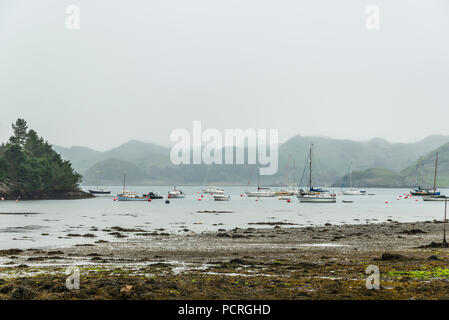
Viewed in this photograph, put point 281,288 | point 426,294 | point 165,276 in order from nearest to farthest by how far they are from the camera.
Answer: point 426,294, point 281,288, point 165,276

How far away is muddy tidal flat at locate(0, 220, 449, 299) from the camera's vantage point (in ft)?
64.5

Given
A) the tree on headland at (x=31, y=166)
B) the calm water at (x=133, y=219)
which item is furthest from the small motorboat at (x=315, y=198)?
the tree on headland at (x=31, y=166)

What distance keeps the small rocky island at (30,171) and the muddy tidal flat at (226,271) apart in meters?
143

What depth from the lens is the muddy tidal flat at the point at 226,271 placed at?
19.7m

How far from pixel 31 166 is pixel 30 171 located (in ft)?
9.20

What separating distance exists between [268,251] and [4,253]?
66.6 ft

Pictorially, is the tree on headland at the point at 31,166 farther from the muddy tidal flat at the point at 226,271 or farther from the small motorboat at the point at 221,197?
the muddy tidal flat at the point at 226,271

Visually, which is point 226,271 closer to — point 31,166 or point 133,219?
point 133,219

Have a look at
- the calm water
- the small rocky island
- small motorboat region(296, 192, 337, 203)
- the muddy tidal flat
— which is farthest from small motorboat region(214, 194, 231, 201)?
the muddy tidal flat

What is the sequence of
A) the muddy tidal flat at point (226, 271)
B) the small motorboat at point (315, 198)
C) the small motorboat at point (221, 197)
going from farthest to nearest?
the small motorboat at point (221, 197)
the small motorboat at point (315, 198)
the muddy tidal flat at point (226, 271)
